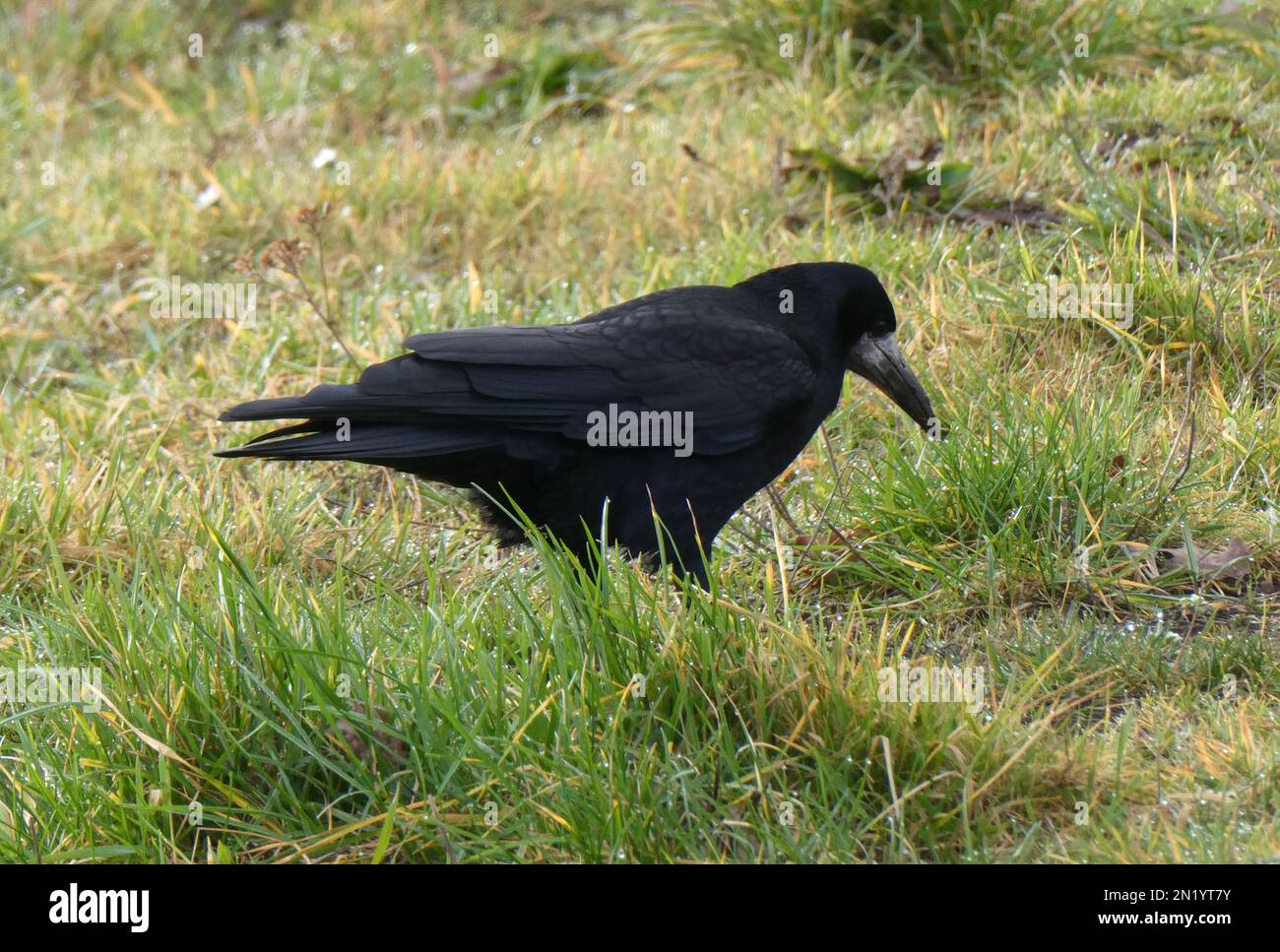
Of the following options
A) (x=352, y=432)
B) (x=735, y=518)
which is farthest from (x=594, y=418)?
(x=735, y=518)

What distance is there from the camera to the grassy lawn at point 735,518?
2.60 metres

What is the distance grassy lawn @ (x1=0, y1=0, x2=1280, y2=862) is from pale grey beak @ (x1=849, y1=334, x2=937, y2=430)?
0.34 ft

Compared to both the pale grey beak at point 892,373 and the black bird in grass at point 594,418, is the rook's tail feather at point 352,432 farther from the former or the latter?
the pale grey beak at point 892,373

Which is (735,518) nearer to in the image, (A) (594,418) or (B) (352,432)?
(A) (594,418)

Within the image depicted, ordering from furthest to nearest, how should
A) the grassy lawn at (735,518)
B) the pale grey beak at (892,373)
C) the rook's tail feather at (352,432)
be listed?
1. the pale grey beak at (892,373)
2. the rook's tail feather at (352,432)
3. the grassy lawn at (735,518)

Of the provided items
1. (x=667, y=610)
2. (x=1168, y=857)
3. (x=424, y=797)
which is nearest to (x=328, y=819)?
(x=424, y=797)

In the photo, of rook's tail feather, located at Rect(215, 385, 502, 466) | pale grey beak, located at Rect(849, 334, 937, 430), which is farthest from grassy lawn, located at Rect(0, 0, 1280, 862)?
rook's tail feather, located at Rect(215, 385, 502, 466)

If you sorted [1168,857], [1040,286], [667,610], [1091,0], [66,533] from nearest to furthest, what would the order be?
[1168,857], [667,610], [66,533], [1040,286], [1091,0]

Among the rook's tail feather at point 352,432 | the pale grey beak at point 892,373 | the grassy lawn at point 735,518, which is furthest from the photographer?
the pale grey beak at point 892,373

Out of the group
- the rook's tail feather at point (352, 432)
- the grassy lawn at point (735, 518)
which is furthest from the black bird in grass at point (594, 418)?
the grassy lawn at point (735, 518)

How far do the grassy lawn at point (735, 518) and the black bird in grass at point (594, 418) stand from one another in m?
0.21
